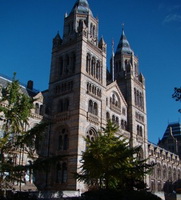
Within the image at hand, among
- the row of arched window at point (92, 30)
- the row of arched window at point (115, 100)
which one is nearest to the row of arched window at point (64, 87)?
the row of arched window at point (115, 100)

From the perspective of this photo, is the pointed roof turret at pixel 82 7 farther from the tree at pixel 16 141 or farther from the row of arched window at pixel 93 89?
the tree at pixel 16 141

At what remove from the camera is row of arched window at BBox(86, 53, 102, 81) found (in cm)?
4644

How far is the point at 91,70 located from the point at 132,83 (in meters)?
13.1

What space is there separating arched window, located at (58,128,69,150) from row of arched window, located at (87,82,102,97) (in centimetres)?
696

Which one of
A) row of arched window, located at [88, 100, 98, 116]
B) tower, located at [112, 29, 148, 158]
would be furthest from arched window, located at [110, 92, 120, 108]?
row of arched window, located at [88, 100, 98, 116]

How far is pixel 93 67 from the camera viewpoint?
47.7m

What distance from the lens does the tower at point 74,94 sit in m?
40.0

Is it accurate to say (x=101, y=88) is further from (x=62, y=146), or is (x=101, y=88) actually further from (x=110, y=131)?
(x=110, y=131)

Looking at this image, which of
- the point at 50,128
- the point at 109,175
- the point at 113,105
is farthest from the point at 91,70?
the point at 109,175

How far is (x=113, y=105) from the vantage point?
50.8m

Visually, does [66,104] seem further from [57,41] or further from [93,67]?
[57,41]

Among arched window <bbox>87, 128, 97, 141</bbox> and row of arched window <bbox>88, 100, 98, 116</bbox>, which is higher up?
row of arched window <bbox>88, 100, 98, 116</bbox>

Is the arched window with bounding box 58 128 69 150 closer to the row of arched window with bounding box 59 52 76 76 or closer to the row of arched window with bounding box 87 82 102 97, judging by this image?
the row of arched window with bounding box 87 82 102 97

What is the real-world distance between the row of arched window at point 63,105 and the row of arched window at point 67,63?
4.57 m
